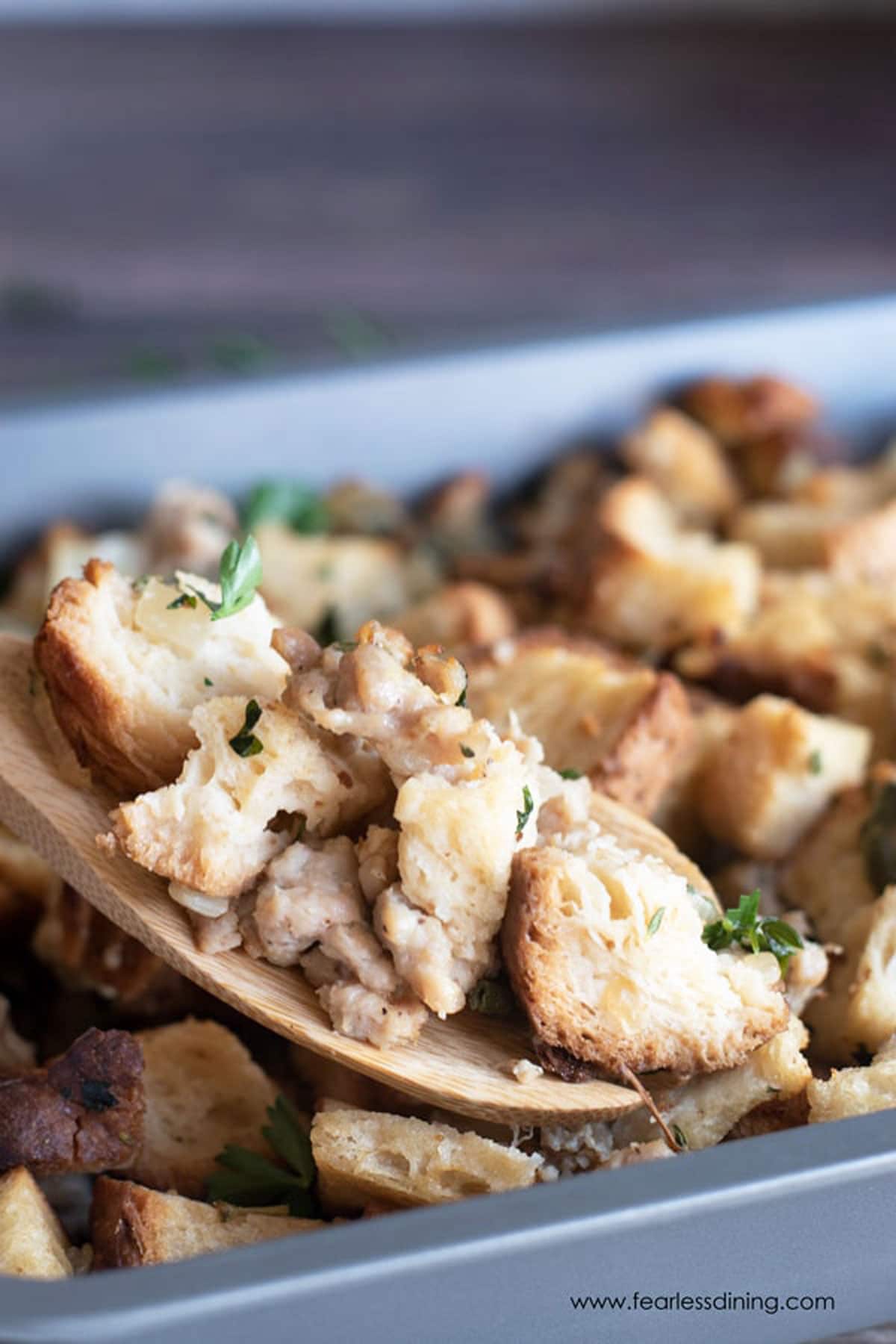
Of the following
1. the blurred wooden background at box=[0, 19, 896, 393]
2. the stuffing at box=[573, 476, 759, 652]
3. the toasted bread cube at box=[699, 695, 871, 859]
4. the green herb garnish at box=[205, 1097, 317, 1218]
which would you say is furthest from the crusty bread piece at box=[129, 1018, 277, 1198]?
the blurred wooden background at box=[0, 19, 896, 393]

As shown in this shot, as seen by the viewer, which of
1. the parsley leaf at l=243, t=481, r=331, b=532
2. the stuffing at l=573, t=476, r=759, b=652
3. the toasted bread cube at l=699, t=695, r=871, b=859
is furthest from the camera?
the parsley leaf at l=243, t=481, r=331, b=532

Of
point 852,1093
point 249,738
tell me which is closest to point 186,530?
point 249,738

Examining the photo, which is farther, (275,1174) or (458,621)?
(458,621)

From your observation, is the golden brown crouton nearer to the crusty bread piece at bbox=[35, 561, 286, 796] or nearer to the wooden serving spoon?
the crusty bread piece at bbox=[35, 561, 286, 796]

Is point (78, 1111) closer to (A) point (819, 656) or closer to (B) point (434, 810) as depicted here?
(B) point (434, 810)

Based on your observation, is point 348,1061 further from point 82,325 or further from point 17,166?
point 17,166

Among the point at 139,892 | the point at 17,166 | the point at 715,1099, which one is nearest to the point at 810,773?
the point at 715,1099

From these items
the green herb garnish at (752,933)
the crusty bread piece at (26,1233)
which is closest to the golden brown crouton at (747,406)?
the green herb garnish at (752,933)

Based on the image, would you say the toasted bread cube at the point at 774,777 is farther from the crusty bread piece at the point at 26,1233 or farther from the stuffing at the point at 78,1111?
the crusty bread piece at the point at 26,1233
